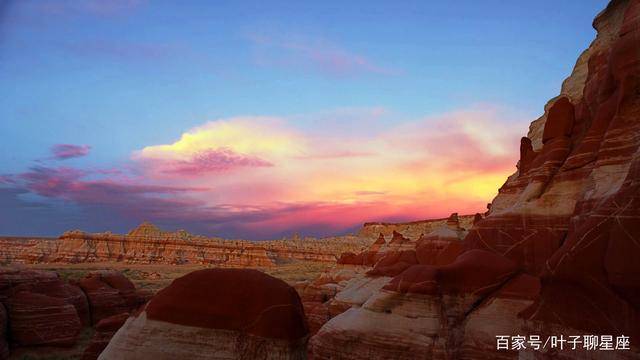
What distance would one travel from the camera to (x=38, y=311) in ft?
91.1

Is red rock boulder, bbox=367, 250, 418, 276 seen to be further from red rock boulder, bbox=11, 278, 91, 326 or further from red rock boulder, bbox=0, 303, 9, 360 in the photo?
red rock boulder, bbox=0, 303, 9, 360

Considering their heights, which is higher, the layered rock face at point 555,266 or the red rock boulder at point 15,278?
the layered rock face at point 555,266

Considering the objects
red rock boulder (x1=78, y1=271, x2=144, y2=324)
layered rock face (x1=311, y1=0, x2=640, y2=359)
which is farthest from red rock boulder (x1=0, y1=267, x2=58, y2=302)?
layered rock face (x1=311, y1=0, x2=640, y2=359)

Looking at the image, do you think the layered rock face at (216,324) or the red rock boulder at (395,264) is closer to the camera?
the layered rock face at (216,324)

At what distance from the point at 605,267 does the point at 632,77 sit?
652cm

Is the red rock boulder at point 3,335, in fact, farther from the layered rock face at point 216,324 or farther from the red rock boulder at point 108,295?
the layered rock face at point 216,324

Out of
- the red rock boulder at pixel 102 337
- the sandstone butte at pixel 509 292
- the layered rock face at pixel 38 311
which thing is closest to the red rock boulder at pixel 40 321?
the layered rock face at pixel 38 311

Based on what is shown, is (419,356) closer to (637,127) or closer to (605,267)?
(605,267)

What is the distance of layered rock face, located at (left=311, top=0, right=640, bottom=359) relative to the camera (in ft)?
35.0

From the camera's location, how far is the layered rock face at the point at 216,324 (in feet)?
40.5

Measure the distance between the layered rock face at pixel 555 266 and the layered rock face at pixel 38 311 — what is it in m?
A: 17.0

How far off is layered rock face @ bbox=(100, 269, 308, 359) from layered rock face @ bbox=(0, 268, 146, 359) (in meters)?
→ 12.7

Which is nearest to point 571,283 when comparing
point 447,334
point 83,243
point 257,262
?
point 447,334

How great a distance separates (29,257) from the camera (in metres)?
114
